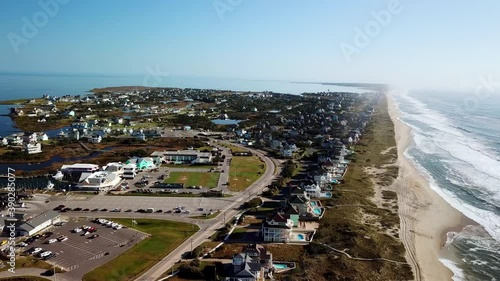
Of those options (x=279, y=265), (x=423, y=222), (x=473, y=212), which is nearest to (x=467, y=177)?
(x=473, y=212)

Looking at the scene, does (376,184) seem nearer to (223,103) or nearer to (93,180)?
(93,180)

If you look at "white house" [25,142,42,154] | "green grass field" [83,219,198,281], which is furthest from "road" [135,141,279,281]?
"white house" [25,142,42,154]

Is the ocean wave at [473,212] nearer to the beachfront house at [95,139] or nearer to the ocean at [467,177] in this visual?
the ocean at [467,177]

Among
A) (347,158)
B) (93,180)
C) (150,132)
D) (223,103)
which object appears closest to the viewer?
(93,180)

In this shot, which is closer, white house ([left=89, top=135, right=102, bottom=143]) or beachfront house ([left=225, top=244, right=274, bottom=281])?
beachfront house ([left=225, top=244, right=274, bottom=281])

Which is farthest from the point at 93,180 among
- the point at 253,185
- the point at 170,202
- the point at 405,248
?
the point at 405,248

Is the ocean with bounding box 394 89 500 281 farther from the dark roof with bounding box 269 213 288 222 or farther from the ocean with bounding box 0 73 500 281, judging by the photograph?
the dark roof with bounding box 269 213 288 222

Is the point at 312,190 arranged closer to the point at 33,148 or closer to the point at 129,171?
the point at 129,171
